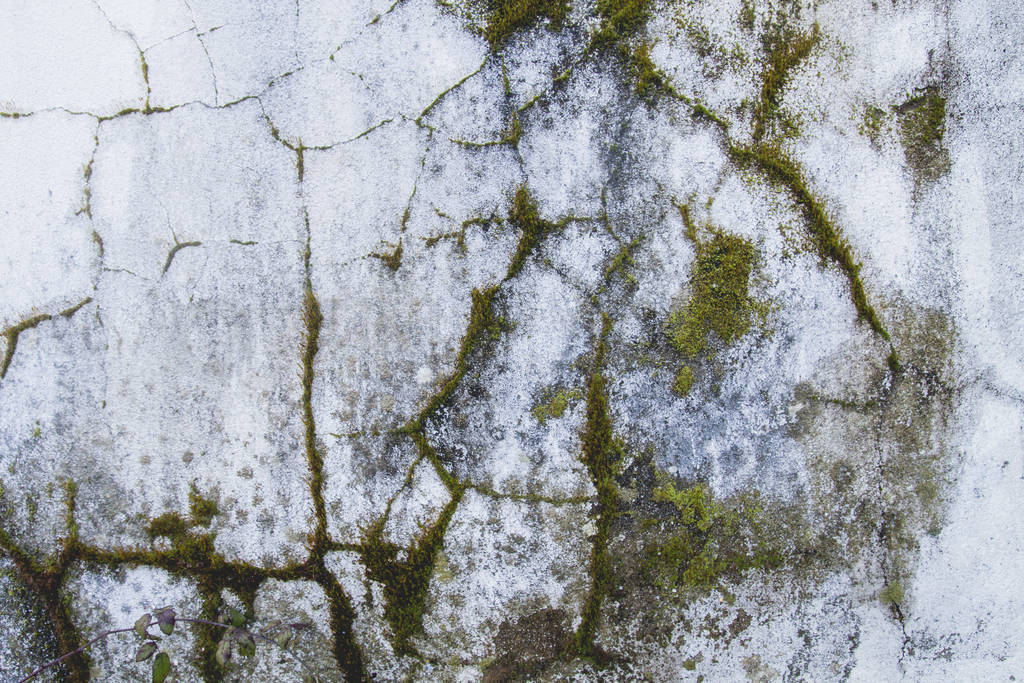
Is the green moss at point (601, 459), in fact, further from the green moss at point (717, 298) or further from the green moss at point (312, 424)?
the green moss at point (312, 424)

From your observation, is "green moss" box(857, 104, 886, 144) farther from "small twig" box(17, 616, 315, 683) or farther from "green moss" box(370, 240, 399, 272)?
"small twig" box(17, 616, 315, 683)

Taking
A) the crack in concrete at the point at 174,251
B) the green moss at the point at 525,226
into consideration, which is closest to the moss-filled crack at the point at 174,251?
the crack in concrete at the point at 174,251

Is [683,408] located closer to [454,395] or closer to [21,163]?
[454,395]

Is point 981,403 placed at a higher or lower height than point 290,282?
lower

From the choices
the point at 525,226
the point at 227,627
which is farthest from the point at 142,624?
the point at 525,226

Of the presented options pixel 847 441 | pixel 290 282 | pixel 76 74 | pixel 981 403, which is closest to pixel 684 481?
pixel 847 441

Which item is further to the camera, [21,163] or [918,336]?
[21,163]

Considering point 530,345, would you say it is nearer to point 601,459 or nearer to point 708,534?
point 601,459

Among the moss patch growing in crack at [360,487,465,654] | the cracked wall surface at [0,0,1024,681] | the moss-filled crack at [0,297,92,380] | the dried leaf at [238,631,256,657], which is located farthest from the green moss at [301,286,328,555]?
the moss-filled crack at [0,297,92,380]
